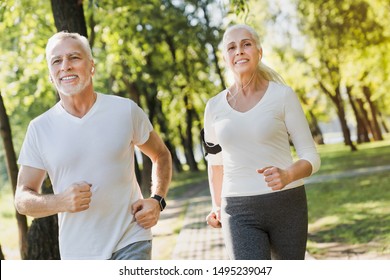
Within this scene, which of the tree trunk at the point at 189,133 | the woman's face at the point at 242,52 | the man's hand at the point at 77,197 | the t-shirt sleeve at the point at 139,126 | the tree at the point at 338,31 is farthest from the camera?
the tree trunk at the point at 189,133

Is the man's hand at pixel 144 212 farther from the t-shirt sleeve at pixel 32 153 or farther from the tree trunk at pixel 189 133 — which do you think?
the tree trunk at pixel 189 133

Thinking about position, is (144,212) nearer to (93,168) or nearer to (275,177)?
(93,168)

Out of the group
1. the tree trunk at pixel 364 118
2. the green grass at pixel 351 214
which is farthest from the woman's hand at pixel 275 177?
the tree trunk at pixel 364 118

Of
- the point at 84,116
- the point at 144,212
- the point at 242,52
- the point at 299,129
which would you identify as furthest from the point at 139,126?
the point at 299,129

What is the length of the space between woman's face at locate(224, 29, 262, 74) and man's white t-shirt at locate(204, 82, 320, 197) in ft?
0.55

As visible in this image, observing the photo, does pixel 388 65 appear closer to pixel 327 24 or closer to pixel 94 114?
pixel 327 24

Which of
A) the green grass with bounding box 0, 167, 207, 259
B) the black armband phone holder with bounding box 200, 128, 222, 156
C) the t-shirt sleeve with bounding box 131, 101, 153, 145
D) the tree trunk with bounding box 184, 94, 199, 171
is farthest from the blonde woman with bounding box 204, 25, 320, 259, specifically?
the tree trunk with bounding box 184, 94, 199, 171

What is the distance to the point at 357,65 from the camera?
20.2m

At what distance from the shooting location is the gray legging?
3348 millimetres

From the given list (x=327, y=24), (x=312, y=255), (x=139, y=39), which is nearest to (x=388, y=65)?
(x=327, y=24)

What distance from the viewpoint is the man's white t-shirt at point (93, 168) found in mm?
3113

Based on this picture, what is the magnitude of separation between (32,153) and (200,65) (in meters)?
17.6
